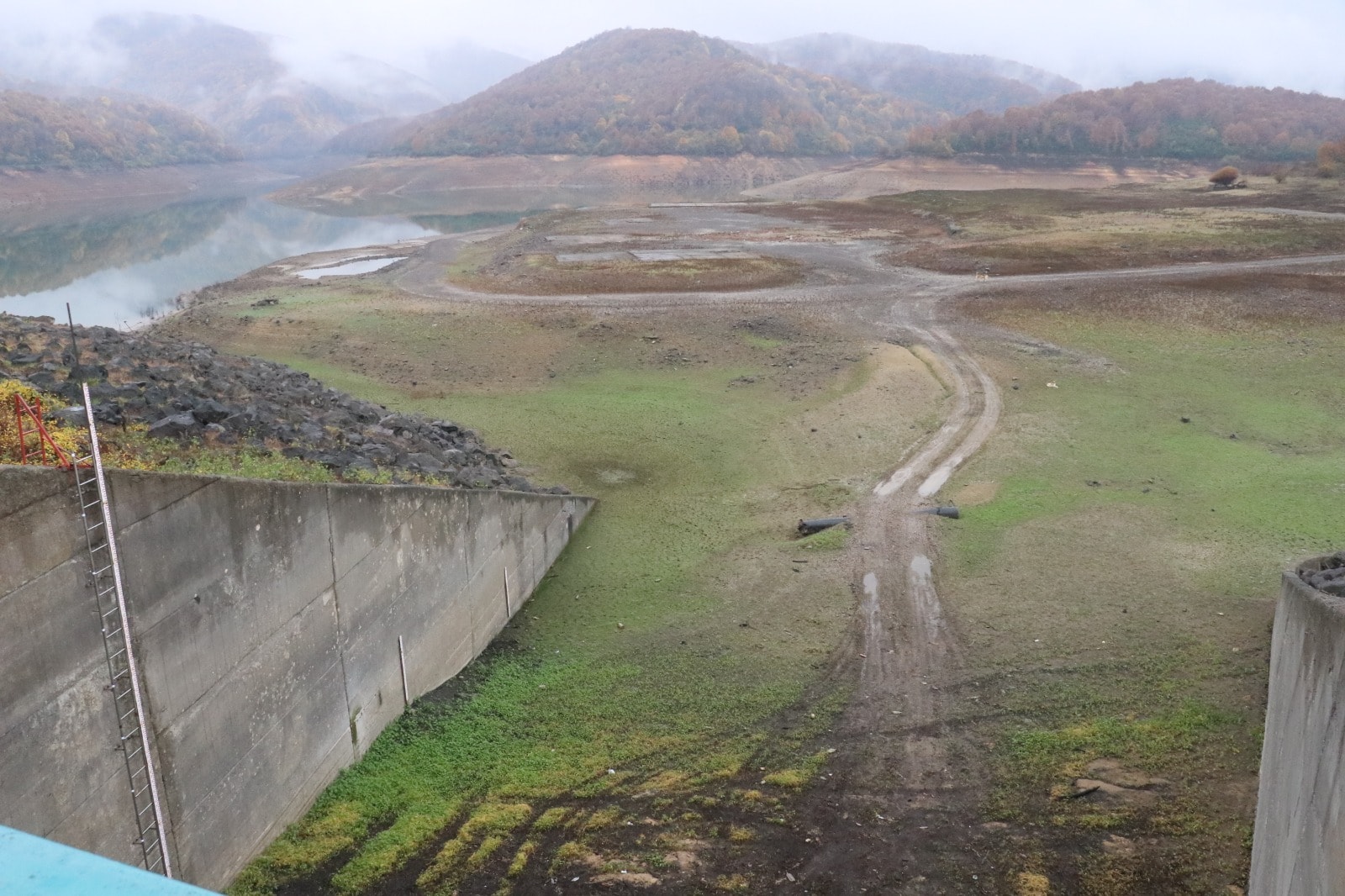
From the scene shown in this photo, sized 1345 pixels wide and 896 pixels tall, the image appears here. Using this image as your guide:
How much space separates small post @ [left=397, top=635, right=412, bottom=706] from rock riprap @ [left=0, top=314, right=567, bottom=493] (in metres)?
2.86

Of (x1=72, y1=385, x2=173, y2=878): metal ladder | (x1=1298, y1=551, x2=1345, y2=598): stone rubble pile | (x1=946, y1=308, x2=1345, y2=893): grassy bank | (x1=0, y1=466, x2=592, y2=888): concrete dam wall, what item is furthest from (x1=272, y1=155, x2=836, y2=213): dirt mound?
(x1=72, y1=385, x2=173, y2=878): metal ladder

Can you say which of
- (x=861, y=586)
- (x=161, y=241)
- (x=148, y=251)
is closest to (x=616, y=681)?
(x=861, y=586)

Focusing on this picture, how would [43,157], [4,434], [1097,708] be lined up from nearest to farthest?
1. [4,434]
2. [1097,708]
3. [43,157]

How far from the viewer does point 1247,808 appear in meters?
9.53

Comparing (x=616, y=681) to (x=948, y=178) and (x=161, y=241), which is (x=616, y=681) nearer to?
(x=161, y=241)

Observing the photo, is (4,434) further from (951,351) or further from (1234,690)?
(951,351)

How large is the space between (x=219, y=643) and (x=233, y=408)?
20.4 feet

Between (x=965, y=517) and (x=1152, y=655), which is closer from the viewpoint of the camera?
(x=1152, y=655)

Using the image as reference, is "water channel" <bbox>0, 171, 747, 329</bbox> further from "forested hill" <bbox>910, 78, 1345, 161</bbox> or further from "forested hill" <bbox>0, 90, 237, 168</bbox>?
"forested hill" <bbox>910, 78, 1345, 161</bbox>

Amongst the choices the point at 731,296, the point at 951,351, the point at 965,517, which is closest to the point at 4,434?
the point at 965,517

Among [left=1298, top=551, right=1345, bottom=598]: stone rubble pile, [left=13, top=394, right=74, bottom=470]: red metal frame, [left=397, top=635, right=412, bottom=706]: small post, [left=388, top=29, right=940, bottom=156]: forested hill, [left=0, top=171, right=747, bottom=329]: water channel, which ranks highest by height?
[left=388, top=29, right=940, bottom=156]: forested hill

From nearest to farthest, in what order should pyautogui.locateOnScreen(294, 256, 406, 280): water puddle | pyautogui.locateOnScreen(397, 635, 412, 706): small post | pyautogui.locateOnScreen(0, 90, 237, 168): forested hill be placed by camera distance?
pyautogui.locateOnScreen(397, 635, 412, 706): small post < pyautogui.locateOnScreen(294, 256, 406, 280): water puddle < pyautogui.locateOnScreen(0, 90, 237, 168): forested hill

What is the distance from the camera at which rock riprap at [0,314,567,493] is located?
13.0m

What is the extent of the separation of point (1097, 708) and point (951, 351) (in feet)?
68.4
